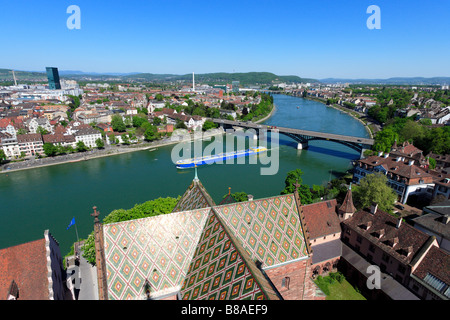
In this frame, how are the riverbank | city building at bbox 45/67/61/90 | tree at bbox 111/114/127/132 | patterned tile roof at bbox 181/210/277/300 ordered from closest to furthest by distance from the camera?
1. patterned tile roof at bbox 181/210/277/300
2. the riverbank
3. tree at bbox 111/114/127/132
4. city building at bbox 45/67/61/90

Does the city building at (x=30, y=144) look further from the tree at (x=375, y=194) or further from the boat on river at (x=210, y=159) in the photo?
the tree at (x=375, y=194)

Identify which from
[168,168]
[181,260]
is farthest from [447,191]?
[168,168]

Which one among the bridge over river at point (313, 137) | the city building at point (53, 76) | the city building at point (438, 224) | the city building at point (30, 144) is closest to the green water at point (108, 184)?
the bridge over river at point (313, 137)

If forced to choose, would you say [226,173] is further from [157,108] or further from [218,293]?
[157,108]

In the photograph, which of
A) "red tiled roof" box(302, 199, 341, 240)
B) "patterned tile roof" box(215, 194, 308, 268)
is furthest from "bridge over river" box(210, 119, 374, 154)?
"patterned tile roof" box(215, 194, 308, 268)

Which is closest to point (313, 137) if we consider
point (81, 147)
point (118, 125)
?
point (81, 147)

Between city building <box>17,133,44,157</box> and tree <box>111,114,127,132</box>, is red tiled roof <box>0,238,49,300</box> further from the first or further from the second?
tree <box>111,114,127,132</box>

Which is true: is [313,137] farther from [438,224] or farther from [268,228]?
[268,228]
